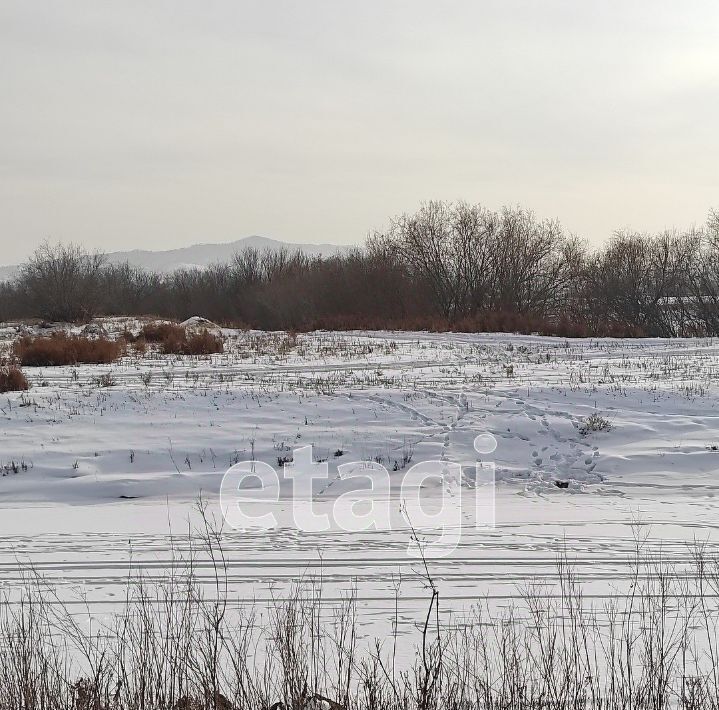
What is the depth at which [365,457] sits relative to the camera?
11820 mm

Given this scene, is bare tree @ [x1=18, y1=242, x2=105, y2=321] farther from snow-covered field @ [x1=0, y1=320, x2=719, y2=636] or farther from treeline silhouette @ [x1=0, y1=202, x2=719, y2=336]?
snow-covered field @ [x1=0, y1=320, x2=719, y2=636]

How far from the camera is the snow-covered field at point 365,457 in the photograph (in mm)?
6918

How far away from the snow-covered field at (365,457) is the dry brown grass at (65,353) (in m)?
1.55

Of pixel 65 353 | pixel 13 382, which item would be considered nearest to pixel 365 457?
pixel 13 382

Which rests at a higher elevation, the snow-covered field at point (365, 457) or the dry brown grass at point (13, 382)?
the dry brown grass at point (13, 382)

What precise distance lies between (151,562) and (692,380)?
1282 centimetres

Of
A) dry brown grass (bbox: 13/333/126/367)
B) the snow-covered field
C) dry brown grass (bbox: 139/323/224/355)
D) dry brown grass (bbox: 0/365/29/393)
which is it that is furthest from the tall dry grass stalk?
dry brown grass (bbox: 139/323/224/355)

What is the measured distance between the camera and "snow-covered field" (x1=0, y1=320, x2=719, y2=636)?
22.7ft

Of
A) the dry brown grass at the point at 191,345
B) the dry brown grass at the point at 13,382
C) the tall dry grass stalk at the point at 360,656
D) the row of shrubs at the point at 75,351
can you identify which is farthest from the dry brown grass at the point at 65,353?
the tall dry grass stalk at the point at 360,656

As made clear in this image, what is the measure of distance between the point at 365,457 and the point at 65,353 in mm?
12397

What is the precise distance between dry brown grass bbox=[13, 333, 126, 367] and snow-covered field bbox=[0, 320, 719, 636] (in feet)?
5.08

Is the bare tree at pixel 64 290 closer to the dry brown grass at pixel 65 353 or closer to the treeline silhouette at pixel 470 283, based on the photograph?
the treeline silhouette at pixel 470 283

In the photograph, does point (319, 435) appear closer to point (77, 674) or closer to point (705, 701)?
point (77, 674)

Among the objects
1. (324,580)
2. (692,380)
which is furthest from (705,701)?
(692,380)
